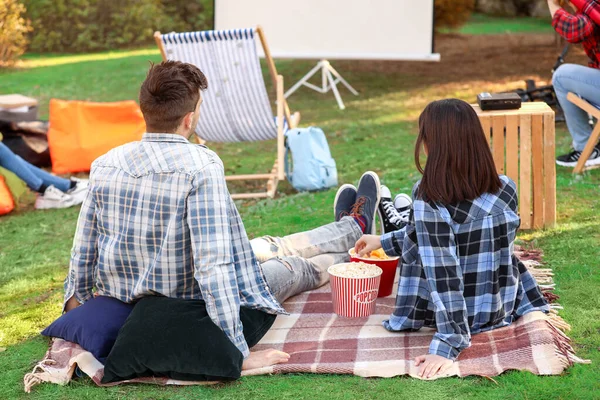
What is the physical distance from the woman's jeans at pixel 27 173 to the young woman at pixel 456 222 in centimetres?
331

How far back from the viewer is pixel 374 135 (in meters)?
7.22

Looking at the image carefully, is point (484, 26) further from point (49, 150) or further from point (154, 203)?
point (154, 203)

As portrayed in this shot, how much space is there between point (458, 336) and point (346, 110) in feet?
18.7

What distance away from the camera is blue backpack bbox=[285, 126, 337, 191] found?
5.42 m

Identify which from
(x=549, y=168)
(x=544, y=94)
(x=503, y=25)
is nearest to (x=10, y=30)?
(x=544, y=94)

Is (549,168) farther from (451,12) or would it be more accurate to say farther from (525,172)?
(451,12)

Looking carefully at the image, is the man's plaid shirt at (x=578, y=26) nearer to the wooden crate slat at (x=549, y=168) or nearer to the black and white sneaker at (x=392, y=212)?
the wooden crate slat at (x=549, y=168)

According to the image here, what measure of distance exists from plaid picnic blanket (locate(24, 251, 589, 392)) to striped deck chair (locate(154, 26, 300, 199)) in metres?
2.22

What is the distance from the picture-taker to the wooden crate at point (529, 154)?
4.21m

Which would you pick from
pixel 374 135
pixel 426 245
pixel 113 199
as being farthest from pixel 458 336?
pixel 374 135

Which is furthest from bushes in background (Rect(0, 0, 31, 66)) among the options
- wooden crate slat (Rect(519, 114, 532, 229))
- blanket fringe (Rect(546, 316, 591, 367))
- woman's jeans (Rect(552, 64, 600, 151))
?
blanket fringe (Rect(546, 316, 591, 367))

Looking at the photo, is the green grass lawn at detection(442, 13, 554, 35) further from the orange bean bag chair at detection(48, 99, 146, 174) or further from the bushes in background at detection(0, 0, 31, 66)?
the orange bean bag chair at detection(48, 99, 146, 174)

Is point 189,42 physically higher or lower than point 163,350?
higher

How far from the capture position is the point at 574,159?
5609 millimetres
